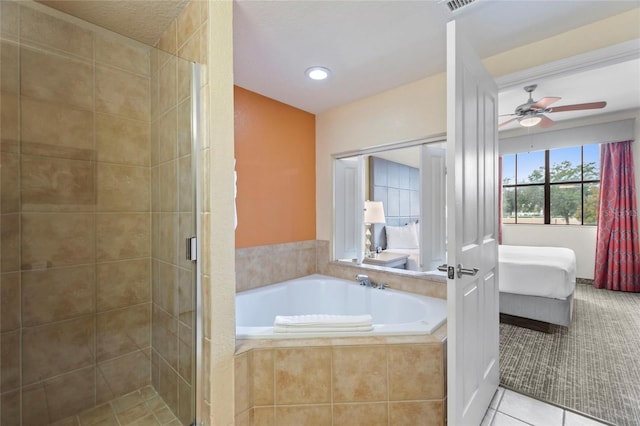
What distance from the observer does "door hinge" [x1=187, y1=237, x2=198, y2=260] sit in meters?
1.36

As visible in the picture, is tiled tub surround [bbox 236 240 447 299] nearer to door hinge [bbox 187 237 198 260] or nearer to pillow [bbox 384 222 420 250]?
door hinge [bbox 187 237 198 260]

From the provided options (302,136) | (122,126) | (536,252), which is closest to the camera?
(122,126)

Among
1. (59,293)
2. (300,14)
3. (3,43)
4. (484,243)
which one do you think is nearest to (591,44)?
(484,243)

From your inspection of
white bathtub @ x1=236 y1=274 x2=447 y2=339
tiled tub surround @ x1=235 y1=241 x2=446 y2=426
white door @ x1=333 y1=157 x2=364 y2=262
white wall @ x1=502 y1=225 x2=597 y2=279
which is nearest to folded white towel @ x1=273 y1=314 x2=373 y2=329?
tiled tub surround @ x1=235 y1=241 x2=446 y2=426

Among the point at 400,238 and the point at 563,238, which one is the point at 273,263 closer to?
the point at 400,238

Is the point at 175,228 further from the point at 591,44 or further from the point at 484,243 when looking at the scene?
the point at 591,44

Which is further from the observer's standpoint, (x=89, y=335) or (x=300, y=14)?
(x=89, y=335)

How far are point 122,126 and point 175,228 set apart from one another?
776 millimetres

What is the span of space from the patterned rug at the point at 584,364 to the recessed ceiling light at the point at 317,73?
257 cm

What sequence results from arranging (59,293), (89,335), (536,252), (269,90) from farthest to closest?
(536,252)
(269,90)
(89,335)
(59,293)

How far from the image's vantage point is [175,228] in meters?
1.56

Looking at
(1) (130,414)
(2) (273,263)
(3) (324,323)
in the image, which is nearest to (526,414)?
(3) (324,323)

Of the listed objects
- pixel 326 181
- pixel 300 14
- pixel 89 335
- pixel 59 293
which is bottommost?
pixel 89 335

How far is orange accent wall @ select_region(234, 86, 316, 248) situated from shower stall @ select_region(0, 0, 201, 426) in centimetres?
69
